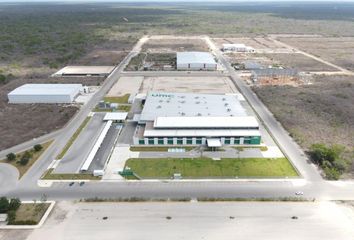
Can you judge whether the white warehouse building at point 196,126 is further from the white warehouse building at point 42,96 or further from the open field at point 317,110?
the white warehouse building at point 42,96

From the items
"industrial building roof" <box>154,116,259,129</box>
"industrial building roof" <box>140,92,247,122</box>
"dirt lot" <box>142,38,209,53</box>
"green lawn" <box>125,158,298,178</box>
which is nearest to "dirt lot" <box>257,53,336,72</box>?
"dirt lot" <box>142,38,209,53</box>

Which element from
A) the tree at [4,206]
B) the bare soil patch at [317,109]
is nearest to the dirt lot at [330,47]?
the bare soil patch at [317,109]

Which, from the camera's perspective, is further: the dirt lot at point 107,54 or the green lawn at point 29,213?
the dirt lot at point 107,54

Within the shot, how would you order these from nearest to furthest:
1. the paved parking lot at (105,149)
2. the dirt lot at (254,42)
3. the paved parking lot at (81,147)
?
the paved parking lot at (81,147) → the paved parking lot at (105,149) → the dirt lot at (254,42)

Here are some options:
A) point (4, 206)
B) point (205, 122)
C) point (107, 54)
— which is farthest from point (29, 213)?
point (107, 54)

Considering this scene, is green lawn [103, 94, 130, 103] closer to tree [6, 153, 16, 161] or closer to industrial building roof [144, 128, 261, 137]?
industrial building roof [144, 128, 261, 137]

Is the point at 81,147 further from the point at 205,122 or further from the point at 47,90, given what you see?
the point at 47,90
